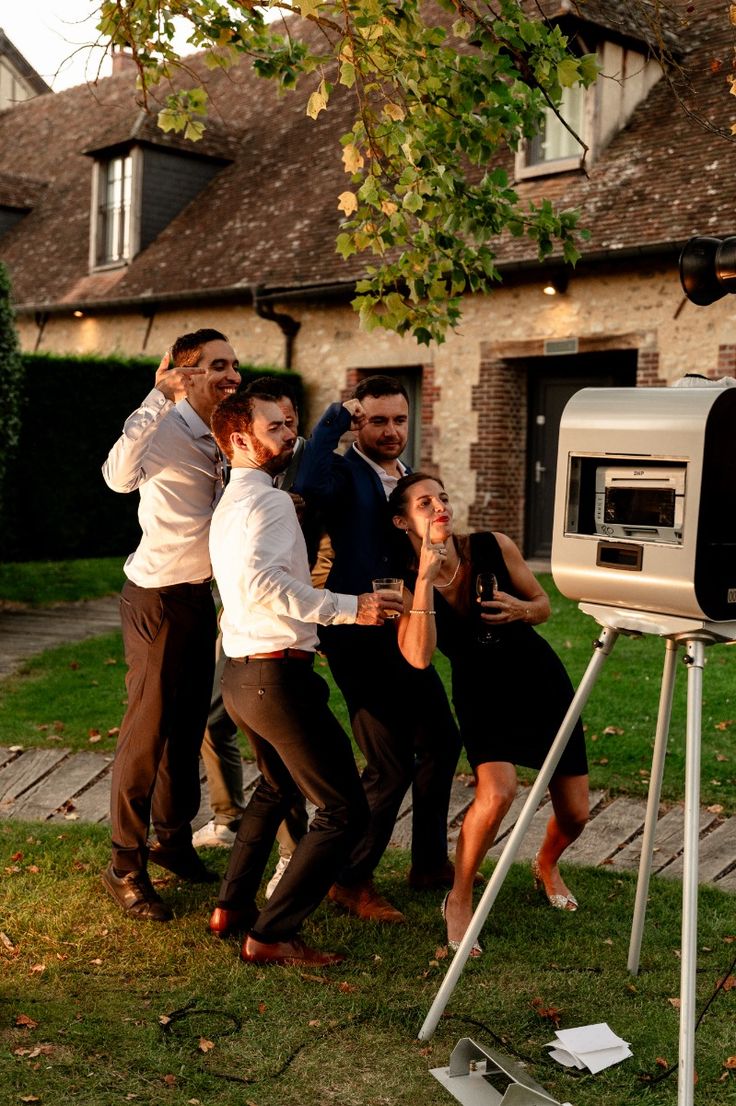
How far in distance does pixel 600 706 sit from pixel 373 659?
3.15 m

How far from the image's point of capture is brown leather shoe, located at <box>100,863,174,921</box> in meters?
4.56

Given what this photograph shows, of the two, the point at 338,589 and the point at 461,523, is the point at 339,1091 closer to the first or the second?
the point at 338,589

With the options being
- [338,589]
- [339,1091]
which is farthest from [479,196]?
[339,1091]

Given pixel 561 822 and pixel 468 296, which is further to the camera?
pixel 468 296

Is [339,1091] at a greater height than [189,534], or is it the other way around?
[189,534]

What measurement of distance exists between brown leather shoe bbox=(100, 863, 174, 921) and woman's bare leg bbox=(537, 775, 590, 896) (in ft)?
4.83

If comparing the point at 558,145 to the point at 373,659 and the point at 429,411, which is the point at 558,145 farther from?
the point at 373,659

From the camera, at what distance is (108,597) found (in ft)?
40.4

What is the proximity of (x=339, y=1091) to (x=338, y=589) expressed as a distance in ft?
6.00

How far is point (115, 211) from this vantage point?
19.8 metres

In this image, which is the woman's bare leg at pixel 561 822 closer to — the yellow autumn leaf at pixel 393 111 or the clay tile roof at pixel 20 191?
the yellow autumn leaf at pixel 393 111

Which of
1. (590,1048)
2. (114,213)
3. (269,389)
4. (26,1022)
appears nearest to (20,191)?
(114,213)

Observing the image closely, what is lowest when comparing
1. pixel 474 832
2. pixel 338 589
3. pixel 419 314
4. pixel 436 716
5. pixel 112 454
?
pixel 474 832

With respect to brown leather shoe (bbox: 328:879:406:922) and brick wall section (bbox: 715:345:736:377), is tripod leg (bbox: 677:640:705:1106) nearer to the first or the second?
brown leather shoe (bbox: 328:879:406:922)
